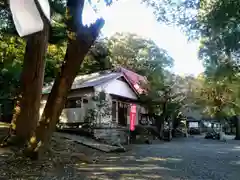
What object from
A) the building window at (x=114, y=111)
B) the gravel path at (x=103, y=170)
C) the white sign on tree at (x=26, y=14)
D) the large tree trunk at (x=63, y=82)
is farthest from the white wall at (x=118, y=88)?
the white sign on tree at (x=26, y=14)

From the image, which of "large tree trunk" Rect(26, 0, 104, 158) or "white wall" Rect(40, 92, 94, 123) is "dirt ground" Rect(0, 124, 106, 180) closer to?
"large tree trunk" Rect(26, 0, 104, 158)

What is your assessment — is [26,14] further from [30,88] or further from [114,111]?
[114,111]

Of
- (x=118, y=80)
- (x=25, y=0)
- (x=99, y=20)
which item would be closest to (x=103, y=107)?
(x=118, y=80)

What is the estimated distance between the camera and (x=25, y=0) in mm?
1891

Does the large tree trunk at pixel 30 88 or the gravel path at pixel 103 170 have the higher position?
the large tree trunk at pixel 30 88

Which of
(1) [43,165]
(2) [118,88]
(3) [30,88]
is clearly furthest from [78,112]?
(1) [43,165]

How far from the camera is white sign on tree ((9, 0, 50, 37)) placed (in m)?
1.88

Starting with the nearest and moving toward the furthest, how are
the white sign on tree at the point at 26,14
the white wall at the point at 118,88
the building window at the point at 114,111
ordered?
the white sign on tree at the point at 26,14
the white wall at the point at 118,88
the building window at the point at 114,111

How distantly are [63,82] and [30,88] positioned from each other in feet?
9.62

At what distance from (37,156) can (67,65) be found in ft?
9.17

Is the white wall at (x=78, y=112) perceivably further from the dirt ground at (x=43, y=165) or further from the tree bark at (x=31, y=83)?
the tree bark at (x=31, y=83)

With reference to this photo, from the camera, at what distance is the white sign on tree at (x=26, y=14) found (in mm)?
1877

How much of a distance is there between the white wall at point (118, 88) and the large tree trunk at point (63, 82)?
498 inches

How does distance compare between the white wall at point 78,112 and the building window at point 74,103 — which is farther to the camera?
the building window at point 74,103
